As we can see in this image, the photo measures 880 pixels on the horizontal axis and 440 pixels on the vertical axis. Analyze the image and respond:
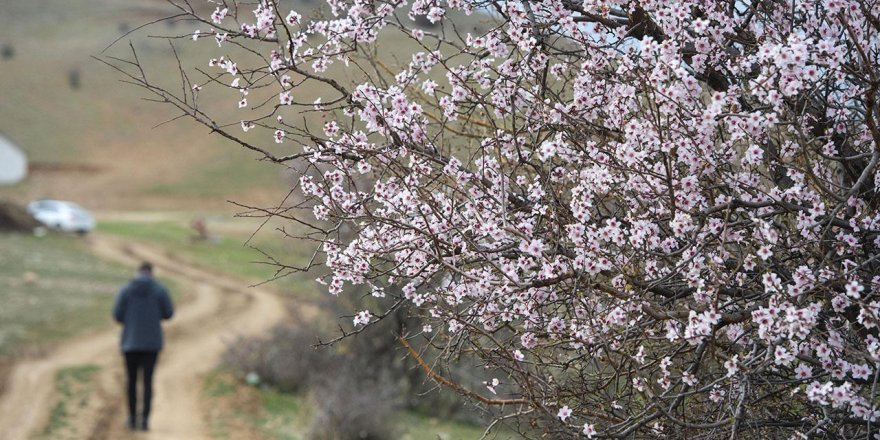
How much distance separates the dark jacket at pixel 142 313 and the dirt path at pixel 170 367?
4.29 ft

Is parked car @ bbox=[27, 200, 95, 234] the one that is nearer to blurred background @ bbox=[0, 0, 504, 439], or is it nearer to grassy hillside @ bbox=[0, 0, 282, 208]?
blurred background @ bbox=[0, 0, 504, 439]

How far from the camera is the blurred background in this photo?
13719 mm

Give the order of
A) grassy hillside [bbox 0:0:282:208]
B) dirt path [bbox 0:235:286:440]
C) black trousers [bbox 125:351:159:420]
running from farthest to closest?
grassy hillside [bbox 0:0:282:208]
dirt path [bbox 0:235:286:440]
black trousers [bbox 125:351:159:420]

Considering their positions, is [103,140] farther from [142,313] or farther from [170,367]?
[142,313]

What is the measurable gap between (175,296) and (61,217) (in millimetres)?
13153

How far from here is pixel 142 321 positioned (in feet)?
37.7

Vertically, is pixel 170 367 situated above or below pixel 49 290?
below

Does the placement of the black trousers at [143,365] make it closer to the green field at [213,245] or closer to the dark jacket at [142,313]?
the dark jacket at [142,313]

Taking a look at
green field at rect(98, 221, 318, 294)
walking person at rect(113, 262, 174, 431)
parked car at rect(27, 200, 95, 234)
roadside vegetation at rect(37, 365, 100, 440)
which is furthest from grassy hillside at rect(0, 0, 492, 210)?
walking person at rect(113, 262, 174, 431)

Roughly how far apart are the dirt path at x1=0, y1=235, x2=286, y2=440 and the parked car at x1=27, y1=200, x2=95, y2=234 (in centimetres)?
962

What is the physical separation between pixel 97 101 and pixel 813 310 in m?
70.4

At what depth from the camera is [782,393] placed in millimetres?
5039

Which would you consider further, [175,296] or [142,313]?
[175,296]

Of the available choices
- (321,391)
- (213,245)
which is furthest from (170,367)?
(213,245)
